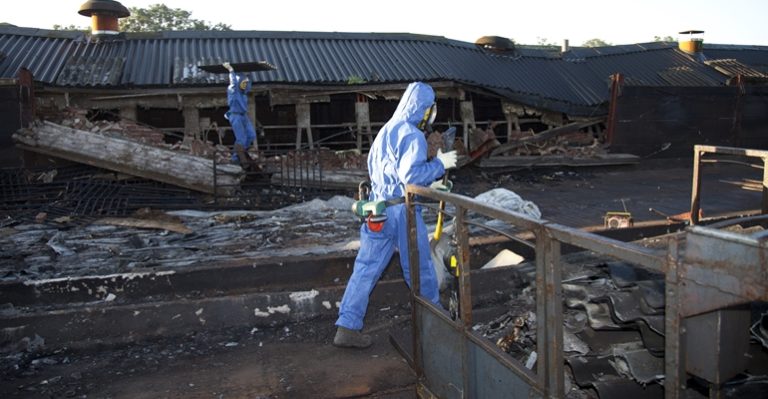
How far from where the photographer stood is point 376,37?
1487cm

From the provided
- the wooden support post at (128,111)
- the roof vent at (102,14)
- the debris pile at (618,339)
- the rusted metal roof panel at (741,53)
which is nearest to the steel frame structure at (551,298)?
the debris pile at (618,339)

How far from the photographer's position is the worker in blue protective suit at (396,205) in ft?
13.8

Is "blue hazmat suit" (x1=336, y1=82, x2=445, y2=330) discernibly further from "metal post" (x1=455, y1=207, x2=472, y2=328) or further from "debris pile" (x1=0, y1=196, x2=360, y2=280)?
"debris pile" (x1=0, y1=196, x2=360, y2=280)

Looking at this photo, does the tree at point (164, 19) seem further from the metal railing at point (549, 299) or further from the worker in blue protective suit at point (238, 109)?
the metal railing at point (549, 299)

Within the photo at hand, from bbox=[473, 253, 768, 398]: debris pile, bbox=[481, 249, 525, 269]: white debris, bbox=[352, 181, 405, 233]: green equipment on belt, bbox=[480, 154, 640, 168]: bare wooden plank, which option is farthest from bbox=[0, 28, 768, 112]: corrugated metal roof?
bbox=[473, 253, 768, 398]: debris pile

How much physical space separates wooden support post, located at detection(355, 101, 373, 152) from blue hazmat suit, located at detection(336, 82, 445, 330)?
25.9ft

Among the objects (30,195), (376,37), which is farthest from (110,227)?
(376,37)

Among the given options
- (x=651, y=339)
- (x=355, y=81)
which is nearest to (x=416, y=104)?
(x=651, y=339)

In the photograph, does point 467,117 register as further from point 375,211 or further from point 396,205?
point 375,211

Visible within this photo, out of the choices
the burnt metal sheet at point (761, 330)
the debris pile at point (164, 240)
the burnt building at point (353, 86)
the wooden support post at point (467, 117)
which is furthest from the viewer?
the wooden support post at point (467, 117)

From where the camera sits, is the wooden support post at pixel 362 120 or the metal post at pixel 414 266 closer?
the metal post at pixel 414 266

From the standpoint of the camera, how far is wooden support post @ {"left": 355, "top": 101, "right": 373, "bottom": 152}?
12445 millimetres

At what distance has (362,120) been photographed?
41.1 ft

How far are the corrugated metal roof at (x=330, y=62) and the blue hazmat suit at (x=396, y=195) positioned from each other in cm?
790
